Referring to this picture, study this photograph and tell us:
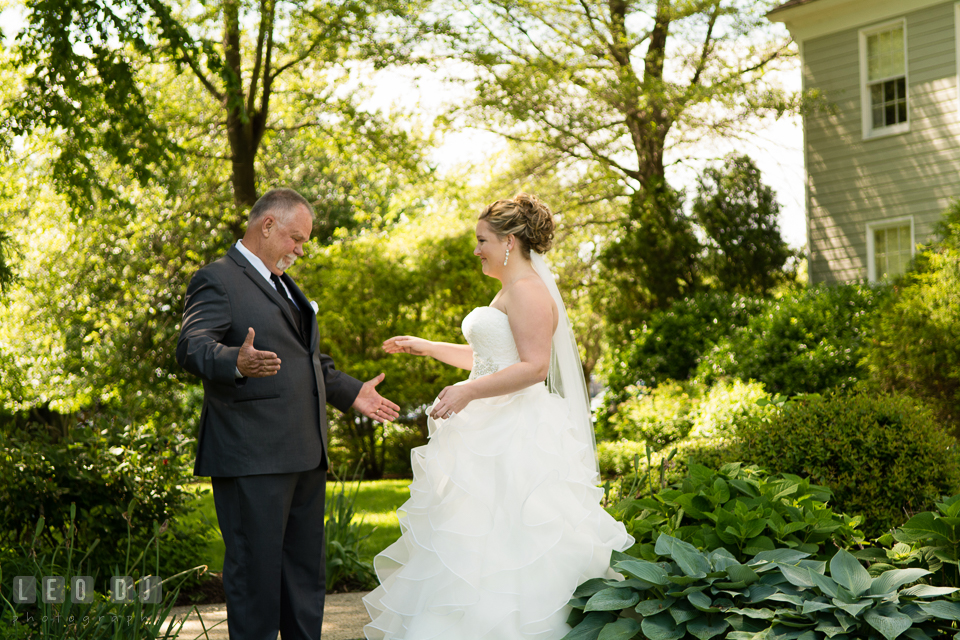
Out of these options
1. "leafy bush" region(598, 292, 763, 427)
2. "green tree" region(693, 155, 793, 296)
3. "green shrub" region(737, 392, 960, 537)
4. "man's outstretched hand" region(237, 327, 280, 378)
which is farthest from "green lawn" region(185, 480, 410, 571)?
"green tree" region(693, 155, 793, 296)

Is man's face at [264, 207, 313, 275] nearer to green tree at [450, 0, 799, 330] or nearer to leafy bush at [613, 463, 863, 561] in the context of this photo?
leafy bush at [613, 463, 863, 561]

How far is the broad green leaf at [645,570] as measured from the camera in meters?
3.09

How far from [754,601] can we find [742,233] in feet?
35.5

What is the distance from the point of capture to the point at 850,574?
9.82 ft

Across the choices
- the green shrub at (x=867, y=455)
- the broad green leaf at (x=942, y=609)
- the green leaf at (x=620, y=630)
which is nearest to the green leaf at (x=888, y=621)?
the broad green leaf at (x=942, y=609)

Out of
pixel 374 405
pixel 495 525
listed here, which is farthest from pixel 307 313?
pixel 495 525

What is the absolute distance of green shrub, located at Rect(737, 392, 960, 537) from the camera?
182 inches

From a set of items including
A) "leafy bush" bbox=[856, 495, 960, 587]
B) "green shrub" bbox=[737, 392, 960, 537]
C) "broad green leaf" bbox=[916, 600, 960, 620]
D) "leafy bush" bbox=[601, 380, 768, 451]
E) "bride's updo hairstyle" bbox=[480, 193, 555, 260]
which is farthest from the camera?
"leafy bush" bbox=[601, 380, 768, 451]

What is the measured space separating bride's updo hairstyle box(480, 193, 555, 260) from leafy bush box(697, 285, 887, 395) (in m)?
6.66

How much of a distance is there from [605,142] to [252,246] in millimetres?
11800

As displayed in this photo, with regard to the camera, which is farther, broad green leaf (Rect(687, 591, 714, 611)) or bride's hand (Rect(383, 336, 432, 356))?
bride's hand (Rect(383, 336, 432, 356))

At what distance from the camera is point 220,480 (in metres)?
3.26

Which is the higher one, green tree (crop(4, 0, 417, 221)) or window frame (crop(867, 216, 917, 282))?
green tree (crop(4, 0, 417, 221))

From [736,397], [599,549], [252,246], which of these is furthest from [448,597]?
[736,397]
